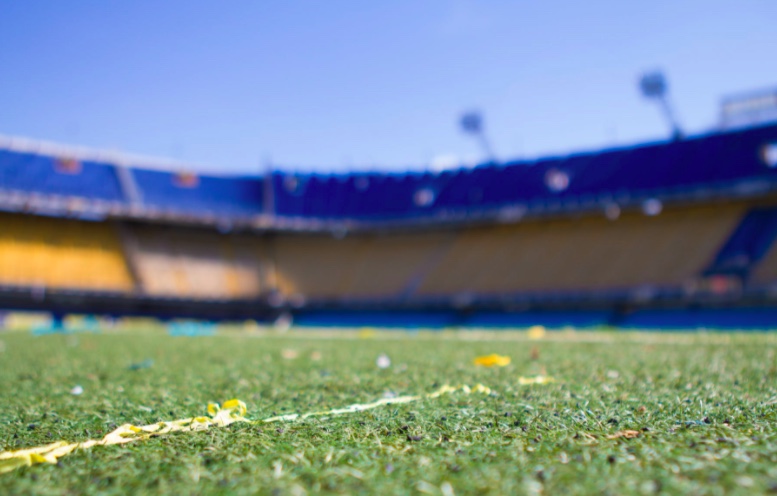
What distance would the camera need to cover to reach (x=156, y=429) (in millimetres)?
2086

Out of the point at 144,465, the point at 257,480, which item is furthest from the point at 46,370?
the point at 257,480

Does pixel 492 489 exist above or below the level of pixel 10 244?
below

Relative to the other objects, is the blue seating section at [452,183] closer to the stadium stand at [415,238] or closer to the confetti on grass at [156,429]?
the stadium stand at [415,238]

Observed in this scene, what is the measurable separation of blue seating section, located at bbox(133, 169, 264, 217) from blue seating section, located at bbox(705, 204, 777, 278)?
19.3 metres

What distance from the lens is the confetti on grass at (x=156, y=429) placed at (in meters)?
1.66

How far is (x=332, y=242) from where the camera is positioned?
2667 centimetres

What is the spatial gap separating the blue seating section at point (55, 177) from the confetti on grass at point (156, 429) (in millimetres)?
24103

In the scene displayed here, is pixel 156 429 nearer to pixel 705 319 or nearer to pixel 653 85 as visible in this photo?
pixel 705 319

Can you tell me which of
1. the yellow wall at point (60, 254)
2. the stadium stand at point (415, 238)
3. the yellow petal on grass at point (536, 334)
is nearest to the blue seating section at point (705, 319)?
the stadium stand at point (415, 238)

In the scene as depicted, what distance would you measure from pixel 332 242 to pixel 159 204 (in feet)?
25.8

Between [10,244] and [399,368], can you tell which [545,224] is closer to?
[399,368]

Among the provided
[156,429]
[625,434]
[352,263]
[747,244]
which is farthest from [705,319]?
[156,429]

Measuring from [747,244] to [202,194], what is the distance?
22174 mm

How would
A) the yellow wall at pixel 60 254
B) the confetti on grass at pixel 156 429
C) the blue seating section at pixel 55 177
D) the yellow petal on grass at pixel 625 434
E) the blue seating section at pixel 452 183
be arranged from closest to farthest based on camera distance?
the confetti on grass at pixel 156 429 < the yellow petal on grass at pixel 625 434 < the blue seating section at pixel 452 183 < the yellow wall at pixel 60 254 < the blue seating section at pixel 55 177
